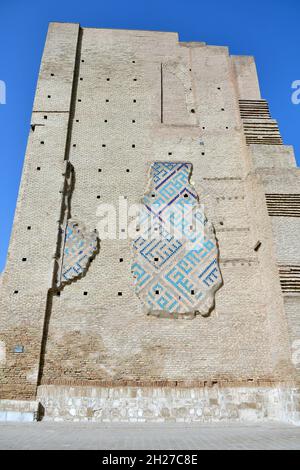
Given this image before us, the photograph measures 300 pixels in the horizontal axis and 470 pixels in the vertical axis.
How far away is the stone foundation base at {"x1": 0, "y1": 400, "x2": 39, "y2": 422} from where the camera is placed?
6.21m

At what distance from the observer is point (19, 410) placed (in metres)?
6.31

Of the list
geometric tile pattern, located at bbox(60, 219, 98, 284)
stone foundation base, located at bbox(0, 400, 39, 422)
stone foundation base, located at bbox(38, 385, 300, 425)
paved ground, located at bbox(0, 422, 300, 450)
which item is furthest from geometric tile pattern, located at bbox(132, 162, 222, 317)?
paved ground, located at bbox(0, 422, 300, 450)

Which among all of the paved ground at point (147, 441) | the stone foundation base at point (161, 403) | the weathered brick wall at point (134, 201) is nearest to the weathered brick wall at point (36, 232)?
the weathered brick wall at point (134, 201)

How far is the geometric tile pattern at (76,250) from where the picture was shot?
7.62 meters

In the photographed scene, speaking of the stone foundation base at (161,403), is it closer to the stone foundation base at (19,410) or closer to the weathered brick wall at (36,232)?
the stone foundation base at (19,410)

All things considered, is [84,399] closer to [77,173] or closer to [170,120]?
[77,173]

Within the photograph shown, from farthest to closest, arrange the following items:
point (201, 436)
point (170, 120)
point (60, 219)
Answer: point (170, 120) < point (60, 219) < point (201, 436)

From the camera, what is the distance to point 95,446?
3.46 metres

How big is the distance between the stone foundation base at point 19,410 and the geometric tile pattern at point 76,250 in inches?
89.6
